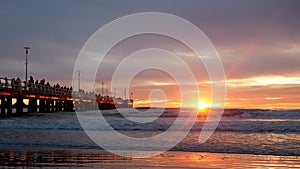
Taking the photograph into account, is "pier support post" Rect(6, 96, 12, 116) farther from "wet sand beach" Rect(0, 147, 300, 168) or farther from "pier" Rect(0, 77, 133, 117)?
"wet sand beach" Rect(0, 147, 300, 168)

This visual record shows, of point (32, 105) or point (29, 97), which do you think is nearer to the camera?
point (29, 97)

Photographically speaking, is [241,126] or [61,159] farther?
[241,126]

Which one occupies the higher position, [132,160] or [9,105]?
[9,105]

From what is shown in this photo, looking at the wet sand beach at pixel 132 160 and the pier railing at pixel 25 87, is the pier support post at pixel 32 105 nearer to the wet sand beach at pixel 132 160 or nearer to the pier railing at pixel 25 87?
the pier railing at pixel 25 87

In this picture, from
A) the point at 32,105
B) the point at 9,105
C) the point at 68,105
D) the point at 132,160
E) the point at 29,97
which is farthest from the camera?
the point at 68,105

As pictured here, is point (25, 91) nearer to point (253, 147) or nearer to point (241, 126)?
point (241, 126)

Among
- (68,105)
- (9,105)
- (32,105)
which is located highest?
(68,105)

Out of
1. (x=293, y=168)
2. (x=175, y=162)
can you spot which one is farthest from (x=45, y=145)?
(x=293, y=168)

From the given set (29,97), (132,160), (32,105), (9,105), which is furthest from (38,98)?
(132,160)

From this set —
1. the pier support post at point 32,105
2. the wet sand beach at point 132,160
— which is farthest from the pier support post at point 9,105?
the wet sand beach at point 132,160

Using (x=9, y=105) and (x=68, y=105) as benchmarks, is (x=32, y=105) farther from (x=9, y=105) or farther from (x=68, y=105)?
(x=68, y=105)

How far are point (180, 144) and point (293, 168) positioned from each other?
244 inches

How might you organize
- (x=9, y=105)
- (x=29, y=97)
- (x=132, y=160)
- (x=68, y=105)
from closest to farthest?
(x=132, y=160), (x=9, y=105), (x=29, y=97), (x=68, y=105)

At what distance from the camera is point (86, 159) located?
452 inches
